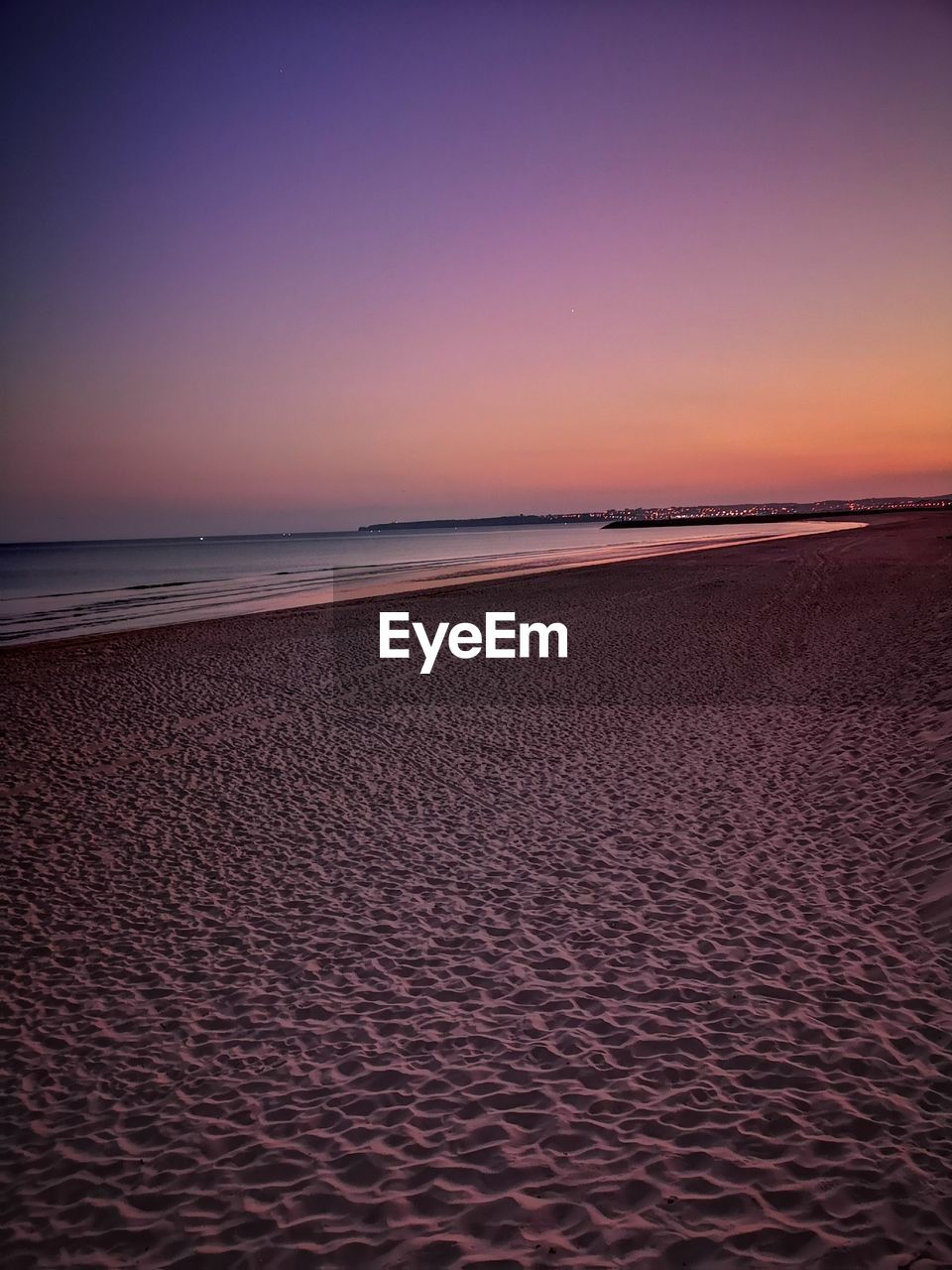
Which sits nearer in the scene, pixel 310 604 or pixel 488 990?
pixel 488 990

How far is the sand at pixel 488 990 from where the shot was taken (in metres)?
4.34

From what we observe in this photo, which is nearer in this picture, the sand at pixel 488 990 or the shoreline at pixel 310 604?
the sand at pixel 488 990

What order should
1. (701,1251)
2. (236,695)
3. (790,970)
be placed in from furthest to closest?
(236,695) → (790,970) → (701,1251)

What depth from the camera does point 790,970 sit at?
6453 mm

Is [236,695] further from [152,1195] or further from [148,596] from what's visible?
Result: [148,596]

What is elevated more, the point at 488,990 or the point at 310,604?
the point at 310,604

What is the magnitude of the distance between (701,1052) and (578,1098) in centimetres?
100

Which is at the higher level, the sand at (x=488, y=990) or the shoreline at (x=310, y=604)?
the shoreline at (x=310, y=604)

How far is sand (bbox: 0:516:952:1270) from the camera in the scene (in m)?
4.34

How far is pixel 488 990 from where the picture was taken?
6477 millimetres

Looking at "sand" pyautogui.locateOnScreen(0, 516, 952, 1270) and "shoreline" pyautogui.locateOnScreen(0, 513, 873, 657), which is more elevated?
"shoreline" pyautogui.locateOnScreen(0, 513, 873, 657)

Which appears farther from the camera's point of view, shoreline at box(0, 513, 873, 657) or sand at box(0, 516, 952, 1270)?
shoreline at box(0, 513, 873, 657)

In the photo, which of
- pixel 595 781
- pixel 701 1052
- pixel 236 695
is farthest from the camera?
pixel 236 695

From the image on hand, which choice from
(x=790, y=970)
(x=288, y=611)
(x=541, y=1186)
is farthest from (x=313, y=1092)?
(x=288, y=611)
